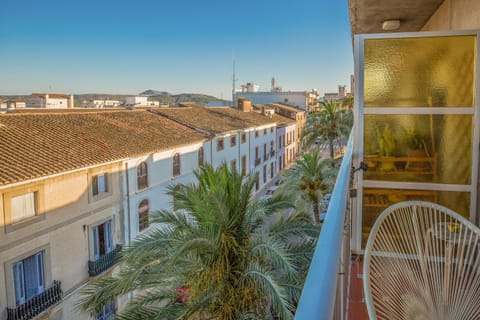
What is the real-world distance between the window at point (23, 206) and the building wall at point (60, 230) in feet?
0.39

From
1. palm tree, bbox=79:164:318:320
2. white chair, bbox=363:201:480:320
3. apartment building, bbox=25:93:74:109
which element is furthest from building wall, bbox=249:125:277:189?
white chair, bbox=363:201:480:320

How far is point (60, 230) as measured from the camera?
11836 millimetres

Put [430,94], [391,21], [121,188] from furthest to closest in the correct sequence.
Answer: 1. [121,188]
2. [391,21]
3. [430,94]

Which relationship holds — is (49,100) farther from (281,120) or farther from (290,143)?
(290,143)

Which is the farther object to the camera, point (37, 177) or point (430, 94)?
point (37, 177)

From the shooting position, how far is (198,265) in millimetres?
5492

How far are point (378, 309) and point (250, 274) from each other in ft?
12.5

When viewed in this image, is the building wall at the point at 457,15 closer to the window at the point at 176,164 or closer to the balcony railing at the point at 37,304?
the balcony railing at the point at 37,304

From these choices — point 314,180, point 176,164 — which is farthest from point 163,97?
point 314,180

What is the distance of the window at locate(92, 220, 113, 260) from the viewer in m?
13.4

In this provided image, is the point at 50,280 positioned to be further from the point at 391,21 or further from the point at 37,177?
the point at 391,21

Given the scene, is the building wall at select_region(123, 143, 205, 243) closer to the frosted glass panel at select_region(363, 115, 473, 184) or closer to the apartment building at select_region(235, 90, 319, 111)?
the frosted glass panel at select_region(363, 115, 473, 184)

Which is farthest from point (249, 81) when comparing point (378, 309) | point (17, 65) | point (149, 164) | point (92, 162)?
point (378, 309)

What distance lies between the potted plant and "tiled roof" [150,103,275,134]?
19.2 meters
